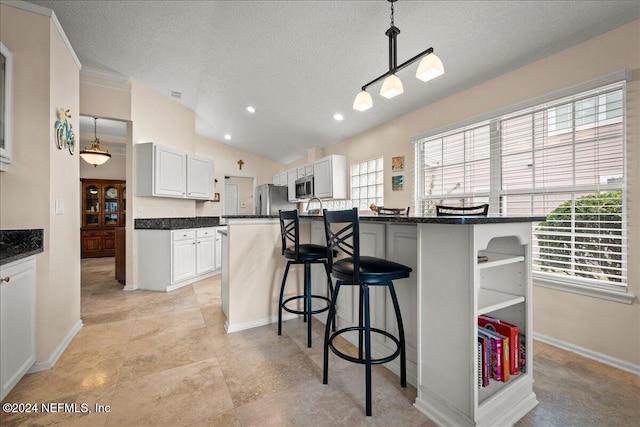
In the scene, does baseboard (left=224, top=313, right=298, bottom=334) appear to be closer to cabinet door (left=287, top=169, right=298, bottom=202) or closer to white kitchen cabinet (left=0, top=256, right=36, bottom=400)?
white kitchen cabinet (left=0, top=256, right=36, bottom=400)

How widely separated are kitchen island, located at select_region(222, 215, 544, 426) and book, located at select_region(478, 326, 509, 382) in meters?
0.05

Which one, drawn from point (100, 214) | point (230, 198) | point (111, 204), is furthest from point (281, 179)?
point (100, 214)

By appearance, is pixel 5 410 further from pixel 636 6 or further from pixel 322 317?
pixel 636 6

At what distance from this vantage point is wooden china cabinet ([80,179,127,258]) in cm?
646

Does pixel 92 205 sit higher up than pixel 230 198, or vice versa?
pixel 230 198

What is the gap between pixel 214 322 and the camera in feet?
8.64

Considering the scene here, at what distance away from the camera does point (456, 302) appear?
1.26 metres

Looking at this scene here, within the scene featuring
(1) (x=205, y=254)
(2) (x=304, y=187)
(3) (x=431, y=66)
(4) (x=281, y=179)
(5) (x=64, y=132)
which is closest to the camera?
(3) (x=431, y=66)

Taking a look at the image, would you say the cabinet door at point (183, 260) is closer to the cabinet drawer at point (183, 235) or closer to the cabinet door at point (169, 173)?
the cabinet drawer at point (183, 235)

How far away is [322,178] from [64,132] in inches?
139

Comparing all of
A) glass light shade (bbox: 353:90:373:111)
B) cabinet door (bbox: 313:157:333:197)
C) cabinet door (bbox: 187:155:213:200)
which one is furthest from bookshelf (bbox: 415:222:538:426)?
cabinet door (bbox: 187:155:213:200)

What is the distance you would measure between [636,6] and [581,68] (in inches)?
15.6

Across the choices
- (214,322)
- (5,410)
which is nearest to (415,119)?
(214,322)

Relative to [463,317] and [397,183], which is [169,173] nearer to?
[397,183]
